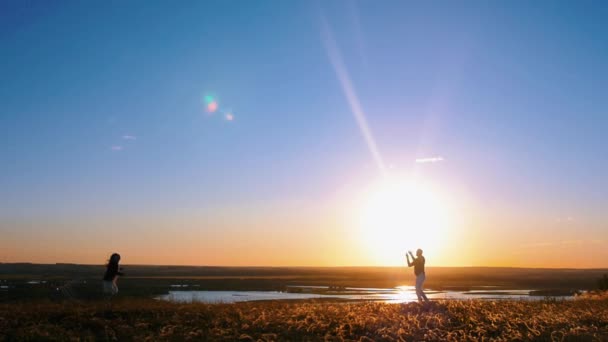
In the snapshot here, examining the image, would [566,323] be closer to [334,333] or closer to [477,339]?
[477,339]

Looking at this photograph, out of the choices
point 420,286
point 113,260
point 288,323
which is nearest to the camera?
point 288,323

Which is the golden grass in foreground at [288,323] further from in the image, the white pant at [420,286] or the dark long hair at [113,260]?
the white pant at [420,286]

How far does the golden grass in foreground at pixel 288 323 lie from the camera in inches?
547

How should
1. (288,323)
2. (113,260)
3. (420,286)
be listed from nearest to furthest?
(288,323) → (113,260) → (420,286)

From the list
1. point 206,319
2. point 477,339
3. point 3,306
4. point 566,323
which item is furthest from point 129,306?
point 566,323

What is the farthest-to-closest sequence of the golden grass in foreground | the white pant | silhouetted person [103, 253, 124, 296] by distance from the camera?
the white pant
silhouetted person [103, 253, 124, 296]
the golden grass in foreground

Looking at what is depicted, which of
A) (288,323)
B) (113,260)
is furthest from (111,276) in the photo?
(288,323)

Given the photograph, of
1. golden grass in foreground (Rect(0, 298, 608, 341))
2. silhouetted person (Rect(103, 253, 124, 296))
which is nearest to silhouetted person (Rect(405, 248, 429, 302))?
golden grass in foreground (Rect(0, 298, 608, 341))

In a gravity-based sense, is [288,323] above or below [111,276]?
below

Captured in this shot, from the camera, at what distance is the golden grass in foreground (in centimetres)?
1391

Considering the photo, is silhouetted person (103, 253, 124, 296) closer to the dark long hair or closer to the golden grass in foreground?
the dark long hair

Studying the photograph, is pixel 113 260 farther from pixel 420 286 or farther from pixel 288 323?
pixel 420 286

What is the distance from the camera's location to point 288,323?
15.7m

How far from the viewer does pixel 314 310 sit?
18.1 m
